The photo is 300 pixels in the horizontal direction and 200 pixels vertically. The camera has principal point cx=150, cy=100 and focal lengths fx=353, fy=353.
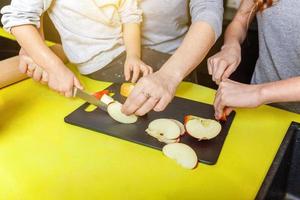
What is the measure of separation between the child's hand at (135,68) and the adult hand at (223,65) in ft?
0.52

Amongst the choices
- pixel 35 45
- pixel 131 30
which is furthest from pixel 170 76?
pixel 35 45

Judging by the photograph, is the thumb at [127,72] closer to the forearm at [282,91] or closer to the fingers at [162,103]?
the fingers at [162,103]

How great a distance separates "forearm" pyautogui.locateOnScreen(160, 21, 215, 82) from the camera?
0.83m

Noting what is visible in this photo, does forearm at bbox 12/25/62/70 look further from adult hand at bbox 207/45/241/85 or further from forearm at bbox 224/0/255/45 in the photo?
forearm at bbox 224/0/255/45

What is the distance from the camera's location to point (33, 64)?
0.88 m

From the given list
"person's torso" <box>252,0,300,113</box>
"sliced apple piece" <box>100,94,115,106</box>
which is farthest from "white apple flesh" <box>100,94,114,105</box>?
"person's torso" <box>252,0,300,113</box>

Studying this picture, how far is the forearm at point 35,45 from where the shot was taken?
0.81 metres

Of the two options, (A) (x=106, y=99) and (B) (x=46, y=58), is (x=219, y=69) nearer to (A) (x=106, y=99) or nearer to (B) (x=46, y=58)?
(A) (x=106, y=99)

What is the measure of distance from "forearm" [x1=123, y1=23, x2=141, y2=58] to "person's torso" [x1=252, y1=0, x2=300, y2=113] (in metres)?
0.37

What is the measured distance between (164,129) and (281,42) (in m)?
→ 0.48

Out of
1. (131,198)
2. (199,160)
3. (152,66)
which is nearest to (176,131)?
(199,160)

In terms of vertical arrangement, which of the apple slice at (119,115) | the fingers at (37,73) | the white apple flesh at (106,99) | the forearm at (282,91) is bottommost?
the apple slice at (119,115)

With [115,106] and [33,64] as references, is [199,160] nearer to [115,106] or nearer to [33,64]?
[115,106]

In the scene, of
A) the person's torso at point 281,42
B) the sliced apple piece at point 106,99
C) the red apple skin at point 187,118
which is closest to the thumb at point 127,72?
the sliced apple piece at point 106,99
